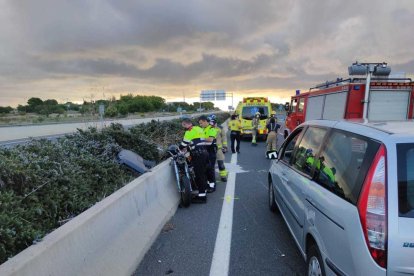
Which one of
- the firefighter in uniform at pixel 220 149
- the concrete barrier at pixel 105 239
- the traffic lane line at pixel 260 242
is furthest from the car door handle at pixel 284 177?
the firefighter in uniform at pixel 220 149

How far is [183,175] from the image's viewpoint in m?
6.82

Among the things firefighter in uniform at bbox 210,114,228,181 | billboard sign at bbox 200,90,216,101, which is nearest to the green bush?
firefighter in uniform at bbox 210,114,228,181

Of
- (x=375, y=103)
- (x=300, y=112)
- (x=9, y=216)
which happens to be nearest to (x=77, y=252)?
(x=9, y=216)

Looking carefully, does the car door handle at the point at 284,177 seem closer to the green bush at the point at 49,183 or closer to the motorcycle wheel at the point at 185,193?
the motorcycle wheel at the point at 185,193

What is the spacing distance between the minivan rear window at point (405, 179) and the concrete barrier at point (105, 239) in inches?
101

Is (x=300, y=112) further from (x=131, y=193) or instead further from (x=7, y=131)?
(x=7, y=131)

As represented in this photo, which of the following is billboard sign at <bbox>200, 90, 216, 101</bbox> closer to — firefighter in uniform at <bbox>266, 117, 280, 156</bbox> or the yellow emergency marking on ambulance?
the yellow emergency marking on ambulance

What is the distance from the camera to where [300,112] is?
49.8 feet

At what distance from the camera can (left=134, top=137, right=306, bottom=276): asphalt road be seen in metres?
3.98

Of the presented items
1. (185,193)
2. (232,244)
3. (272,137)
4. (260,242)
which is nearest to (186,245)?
(232,244)

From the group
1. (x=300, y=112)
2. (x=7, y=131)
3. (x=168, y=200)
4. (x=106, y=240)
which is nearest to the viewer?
(x=106, y=240)

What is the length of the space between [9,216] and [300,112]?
13632mm

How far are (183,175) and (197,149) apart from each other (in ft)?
2.08

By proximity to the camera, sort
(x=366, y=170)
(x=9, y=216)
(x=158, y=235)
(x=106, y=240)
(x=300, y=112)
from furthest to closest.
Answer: (x=300, y=112) < (x=158, y=235) < (x=106, y=240) < (x=9, y=216) < (x=366, y=170)
